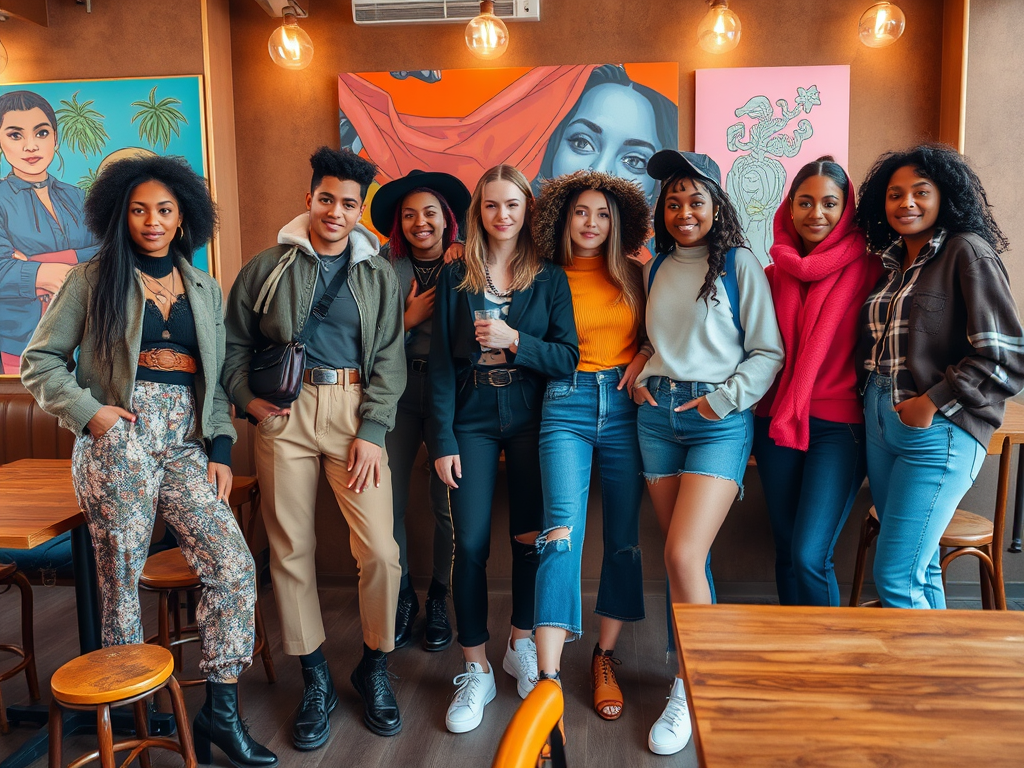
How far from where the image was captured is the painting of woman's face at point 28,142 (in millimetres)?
3900

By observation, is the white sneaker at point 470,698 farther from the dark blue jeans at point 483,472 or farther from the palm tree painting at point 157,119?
the palm tree painting at point 157,119

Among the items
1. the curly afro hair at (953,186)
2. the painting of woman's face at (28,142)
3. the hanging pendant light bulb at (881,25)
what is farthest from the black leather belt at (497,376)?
the painting of woman's face at (28,142)

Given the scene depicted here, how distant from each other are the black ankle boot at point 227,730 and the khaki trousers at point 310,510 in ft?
0.79

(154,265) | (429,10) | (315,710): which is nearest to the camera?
(154,265)

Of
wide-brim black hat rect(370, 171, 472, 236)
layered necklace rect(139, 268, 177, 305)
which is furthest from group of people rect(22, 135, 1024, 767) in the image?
wide-brim black hat rect(370, 171, 472, 236)

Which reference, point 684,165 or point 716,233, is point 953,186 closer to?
point 716,233

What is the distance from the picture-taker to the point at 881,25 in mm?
3344

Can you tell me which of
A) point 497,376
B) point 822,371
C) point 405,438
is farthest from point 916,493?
point 405,438

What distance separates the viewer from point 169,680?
1873 millimetres

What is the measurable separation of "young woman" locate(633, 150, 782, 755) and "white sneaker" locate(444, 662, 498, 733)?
22.4 inches

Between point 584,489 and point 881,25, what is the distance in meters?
2.63

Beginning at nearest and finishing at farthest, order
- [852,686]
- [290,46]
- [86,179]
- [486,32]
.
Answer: [852,686] < [486,32] < [290,46] < [86,179]

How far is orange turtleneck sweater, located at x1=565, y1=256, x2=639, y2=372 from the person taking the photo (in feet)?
8.11

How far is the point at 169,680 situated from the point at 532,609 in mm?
1236
